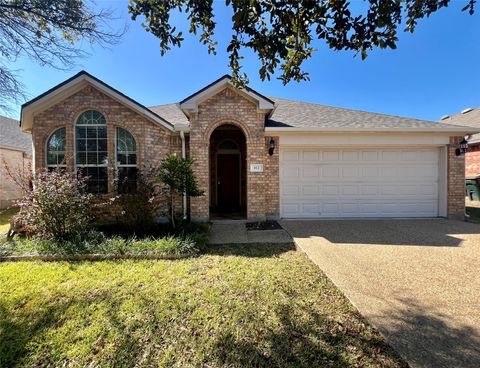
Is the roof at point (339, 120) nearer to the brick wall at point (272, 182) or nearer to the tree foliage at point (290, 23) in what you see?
the brick wall at point (272, 182)

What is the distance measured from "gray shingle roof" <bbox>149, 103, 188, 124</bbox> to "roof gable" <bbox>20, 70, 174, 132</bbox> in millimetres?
1392

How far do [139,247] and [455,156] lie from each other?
1059 cm

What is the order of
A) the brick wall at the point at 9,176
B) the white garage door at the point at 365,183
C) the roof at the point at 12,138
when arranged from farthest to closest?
the roof at the point at 12,138
the brick wall at the point at 9,176
the white garage door at the point at 365,183

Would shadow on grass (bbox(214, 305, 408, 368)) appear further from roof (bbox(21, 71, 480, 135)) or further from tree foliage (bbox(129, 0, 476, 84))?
roof (bbox(21, 71, 480, 135))

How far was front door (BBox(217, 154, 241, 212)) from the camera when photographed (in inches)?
432

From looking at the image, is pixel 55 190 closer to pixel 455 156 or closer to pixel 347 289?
pixel 347 289

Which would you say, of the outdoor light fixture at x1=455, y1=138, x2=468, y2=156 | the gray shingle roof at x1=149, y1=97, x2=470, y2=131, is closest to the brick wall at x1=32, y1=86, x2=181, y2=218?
the gray shingle roof at x1=149, y1=97, x2=470, y2=131

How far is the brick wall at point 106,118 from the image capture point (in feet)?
23.8

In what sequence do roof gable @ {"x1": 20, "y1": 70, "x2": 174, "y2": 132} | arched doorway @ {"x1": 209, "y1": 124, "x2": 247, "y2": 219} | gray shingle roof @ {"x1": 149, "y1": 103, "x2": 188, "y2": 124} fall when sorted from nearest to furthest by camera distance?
1. roof gable @ {"x1": 20, "y1": 70, "x2": 174, "y2": 132}
2. gray shingle roof @ {"x1": 149, "y1": 103, "x2": 188, "y2": 124}
3. arched doorway @ {"x1": 209, "y1": 124, "x2": 247, "y2": 219}

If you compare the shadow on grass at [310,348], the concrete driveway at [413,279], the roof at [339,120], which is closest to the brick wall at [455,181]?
the roof at [339,120]

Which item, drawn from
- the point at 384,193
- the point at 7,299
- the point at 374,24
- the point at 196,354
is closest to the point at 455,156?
the point at 384,193

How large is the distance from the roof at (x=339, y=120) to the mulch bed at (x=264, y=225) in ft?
10.4

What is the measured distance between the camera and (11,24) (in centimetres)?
605

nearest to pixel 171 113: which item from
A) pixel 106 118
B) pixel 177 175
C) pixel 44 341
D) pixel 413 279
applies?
pixel 106 118
